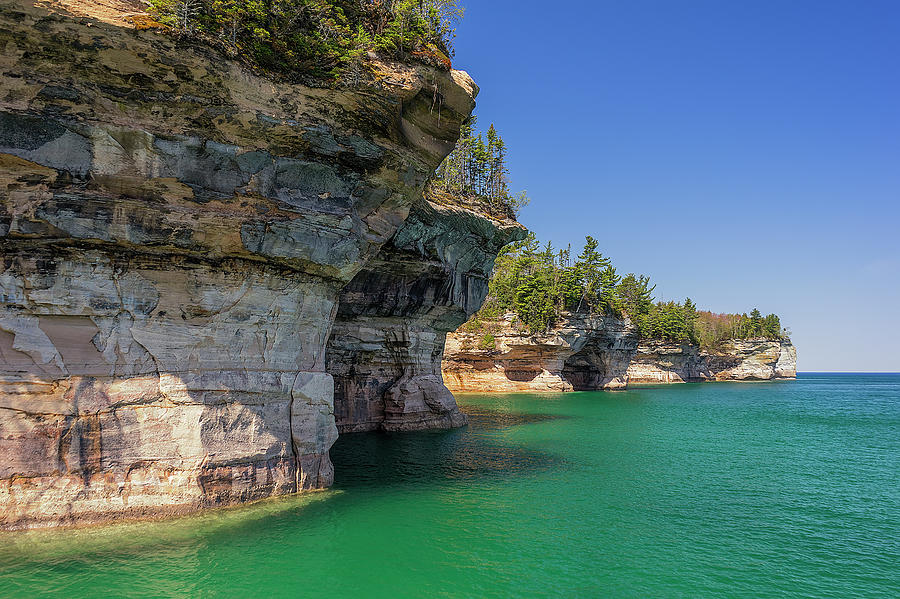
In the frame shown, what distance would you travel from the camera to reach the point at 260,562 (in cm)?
1157

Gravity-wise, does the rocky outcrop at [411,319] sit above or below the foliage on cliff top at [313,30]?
below

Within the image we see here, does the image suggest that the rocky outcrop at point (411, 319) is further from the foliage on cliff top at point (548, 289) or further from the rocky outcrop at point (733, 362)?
the rocky outcrop at point (733, 362)

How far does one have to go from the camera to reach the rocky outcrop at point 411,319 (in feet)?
83.1

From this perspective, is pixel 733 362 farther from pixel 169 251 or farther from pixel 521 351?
pixel 169 251

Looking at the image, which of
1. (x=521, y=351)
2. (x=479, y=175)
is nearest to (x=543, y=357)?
(x=521, y=351)

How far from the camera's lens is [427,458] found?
22531mm

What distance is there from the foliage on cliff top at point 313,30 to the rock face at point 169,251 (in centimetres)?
56

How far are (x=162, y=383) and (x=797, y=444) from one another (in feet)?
105

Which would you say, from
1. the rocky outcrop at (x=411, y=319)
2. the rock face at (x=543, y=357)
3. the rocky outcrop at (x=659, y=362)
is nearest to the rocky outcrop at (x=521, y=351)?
the rock face at (x=543, y=357)

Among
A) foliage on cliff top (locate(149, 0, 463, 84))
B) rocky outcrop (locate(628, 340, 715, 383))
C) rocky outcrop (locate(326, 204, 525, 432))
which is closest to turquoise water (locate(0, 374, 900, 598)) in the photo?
rocky outcrop (locate(326, 204, 525, 432))

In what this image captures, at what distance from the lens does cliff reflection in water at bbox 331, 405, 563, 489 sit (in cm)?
1928

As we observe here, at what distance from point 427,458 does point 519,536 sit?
9.36 m

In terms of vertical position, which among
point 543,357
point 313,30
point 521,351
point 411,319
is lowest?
point 543,357

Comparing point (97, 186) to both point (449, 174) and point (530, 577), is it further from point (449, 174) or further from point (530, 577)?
point (449, 174)
